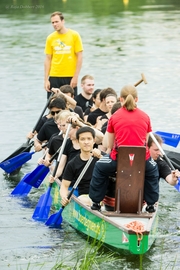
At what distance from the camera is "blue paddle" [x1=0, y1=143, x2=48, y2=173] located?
1389 cm

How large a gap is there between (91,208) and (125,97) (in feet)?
4.44

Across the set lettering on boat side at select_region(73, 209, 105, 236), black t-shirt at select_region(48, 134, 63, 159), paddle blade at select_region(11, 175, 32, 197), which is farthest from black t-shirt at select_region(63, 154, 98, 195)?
paddle blade at select_region(11, 175, 32, 197)

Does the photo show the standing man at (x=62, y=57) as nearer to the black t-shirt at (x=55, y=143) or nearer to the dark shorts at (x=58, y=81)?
the dark shorts at (x=58, y=81)

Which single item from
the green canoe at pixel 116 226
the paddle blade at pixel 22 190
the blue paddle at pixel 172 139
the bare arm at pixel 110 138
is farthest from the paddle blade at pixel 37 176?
the bare arm at pixel 110 138

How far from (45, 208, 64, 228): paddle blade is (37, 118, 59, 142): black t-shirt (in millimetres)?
2485

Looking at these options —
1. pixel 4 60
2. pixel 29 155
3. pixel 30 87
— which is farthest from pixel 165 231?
pixel 4 60

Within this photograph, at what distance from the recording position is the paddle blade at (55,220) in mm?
10841

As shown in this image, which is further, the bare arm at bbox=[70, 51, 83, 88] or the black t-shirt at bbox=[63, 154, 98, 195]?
the bare arm at bbox=[70, 51, 83, 88]

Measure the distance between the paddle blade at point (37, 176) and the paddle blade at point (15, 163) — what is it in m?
1.24

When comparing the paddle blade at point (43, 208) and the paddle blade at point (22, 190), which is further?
the paddle blade at point (22, 190)

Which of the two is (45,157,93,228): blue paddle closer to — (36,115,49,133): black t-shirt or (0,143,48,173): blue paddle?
(0,143,48,173): blue paddle

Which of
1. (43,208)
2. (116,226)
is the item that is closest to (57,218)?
(43,208)

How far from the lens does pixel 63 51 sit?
51.9ft

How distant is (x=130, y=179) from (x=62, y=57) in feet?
22.0
